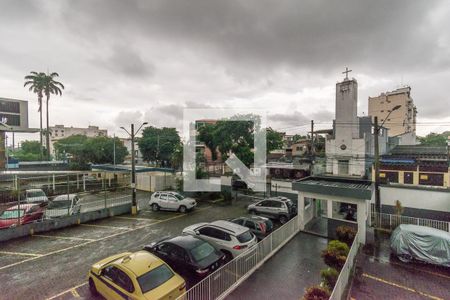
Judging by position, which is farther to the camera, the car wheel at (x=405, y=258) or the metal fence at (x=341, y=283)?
the car wheel at (x=405, y=258)

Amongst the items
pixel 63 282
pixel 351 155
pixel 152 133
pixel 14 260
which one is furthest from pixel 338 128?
pixel 152 133

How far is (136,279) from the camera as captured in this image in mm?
5805

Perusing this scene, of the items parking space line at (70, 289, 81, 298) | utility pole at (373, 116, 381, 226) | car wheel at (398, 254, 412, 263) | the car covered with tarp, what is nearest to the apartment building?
utility pole at (373, 116, 381, 226)

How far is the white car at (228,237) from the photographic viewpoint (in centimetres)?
893

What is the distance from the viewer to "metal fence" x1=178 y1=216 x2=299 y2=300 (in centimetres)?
611

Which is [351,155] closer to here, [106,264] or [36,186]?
[106,264]

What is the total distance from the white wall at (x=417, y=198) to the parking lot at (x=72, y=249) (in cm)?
1089

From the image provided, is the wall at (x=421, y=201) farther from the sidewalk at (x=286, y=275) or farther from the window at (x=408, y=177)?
the window at (x=408, y=177)

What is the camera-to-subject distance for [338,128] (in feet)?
81.0

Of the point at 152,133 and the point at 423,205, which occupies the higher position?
the point at 152,133

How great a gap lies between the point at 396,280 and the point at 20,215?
1869cm

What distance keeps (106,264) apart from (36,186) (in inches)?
843

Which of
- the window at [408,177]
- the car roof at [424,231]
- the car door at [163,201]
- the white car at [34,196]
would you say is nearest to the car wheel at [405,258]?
the car roof at [424,231]

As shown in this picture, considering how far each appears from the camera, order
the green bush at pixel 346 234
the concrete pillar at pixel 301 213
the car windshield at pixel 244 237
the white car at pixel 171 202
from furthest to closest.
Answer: the white car at pixel 171 202 < the concrete pillar at pixel 301 213 < the green bush at pixel 346 234 < the car windshield at pixel 244 237
